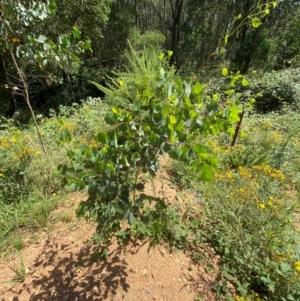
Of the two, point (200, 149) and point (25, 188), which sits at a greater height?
point (200, 149)

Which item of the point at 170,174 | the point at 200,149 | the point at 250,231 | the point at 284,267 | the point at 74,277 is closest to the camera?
the point at 200,149

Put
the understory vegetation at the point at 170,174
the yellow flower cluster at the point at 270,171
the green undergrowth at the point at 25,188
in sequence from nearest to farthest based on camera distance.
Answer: the understory vegetation at the point at 170,174
the green undergrowth at the point at 25,188
the yellow flower cluster at the point at 270,171

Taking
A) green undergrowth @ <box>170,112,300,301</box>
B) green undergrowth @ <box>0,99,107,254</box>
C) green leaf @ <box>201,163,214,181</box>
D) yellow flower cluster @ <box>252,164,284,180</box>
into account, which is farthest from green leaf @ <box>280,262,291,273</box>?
green undergrowth @ <box>0,99,107,254</box>

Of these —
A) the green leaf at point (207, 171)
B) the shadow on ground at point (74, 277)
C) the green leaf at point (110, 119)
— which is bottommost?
the shadow on ground at point (74, 277)

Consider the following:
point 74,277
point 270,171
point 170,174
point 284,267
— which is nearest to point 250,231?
point 284,267

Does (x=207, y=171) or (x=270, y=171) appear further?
(x=270, y=171)

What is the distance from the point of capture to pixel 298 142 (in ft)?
11.0

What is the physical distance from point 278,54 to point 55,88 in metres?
12.7

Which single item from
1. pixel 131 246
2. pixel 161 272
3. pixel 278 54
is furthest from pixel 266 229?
pixel 278 54

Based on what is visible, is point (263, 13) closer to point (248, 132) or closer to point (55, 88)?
point (248, 132)

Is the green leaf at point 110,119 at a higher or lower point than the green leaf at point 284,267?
higher

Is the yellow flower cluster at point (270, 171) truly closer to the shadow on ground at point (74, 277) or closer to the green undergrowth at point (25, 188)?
the shadow on ground at point (74, 277)

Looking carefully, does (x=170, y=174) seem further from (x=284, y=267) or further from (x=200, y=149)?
(x=200, y=149)

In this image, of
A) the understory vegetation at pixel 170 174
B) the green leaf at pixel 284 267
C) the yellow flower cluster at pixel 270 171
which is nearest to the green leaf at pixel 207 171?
the understory vegetation at pixel 170 174
